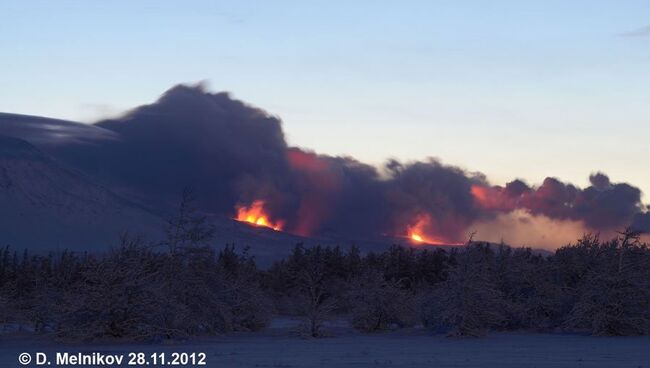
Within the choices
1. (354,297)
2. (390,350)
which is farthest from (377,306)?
(390,350)

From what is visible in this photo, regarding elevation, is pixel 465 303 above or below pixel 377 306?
above

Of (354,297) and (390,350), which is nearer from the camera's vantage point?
(390,350)

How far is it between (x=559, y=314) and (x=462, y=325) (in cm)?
740

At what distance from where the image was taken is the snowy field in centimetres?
2545

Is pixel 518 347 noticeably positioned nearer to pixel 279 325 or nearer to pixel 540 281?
pixel 540 281

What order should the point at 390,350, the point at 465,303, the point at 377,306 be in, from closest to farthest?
the point at 390,350, the point at 465,303, the point at 377,306

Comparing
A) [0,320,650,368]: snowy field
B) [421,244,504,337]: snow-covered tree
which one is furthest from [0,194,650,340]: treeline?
[0,320,650,368]: snowy field

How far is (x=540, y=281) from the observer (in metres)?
43.6

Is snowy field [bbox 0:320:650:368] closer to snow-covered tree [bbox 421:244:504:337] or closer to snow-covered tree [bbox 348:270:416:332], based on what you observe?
snow-covered tree [bbox 421:244:504:337]

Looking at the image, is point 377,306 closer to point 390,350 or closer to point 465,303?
point 465,303

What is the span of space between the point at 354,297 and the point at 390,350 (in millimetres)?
10800

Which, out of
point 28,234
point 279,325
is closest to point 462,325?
point 279,325

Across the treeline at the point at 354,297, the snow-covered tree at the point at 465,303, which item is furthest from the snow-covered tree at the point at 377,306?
the snow-covered tree at the point at 465,303

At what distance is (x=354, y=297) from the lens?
4019 cm
